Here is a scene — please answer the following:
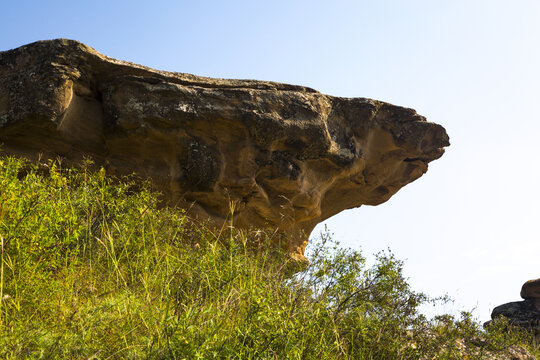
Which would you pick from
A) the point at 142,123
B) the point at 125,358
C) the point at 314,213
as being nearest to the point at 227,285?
the point at 125,358

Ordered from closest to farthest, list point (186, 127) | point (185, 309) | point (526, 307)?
point (185, 309) → point (186, 127) → point (526, 307)

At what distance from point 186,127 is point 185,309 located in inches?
210

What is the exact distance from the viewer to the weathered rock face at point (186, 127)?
7.20 metres

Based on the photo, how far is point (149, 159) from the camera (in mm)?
8016

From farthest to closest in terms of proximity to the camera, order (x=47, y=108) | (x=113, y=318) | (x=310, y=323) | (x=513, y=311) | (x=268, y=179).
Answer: (x=513, y=311), (x=268, y=179), (x=47, y=108), (x=310, y=323), (x=113, y=318)

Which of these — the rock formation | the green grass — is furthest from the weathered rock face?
the rock formation

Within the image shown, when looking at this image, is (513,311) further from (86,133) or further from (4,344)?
(4,344)

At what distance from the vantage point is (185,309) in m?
2.93

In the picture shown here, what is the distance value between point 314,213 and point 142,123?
426 centimetres

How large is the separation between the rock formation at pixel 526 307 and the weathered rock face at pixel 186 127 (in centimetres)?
828

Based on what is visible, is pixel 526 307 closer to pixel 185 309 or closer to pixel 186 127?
pixel 186 127

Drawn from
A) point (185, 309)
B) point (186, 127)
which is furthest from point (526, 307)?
point (185, 309)

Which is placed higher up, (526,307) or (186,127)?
(186,127)

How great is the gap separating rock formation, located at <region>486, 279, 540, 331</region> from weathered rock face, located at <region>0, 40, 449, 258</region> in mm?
8275
